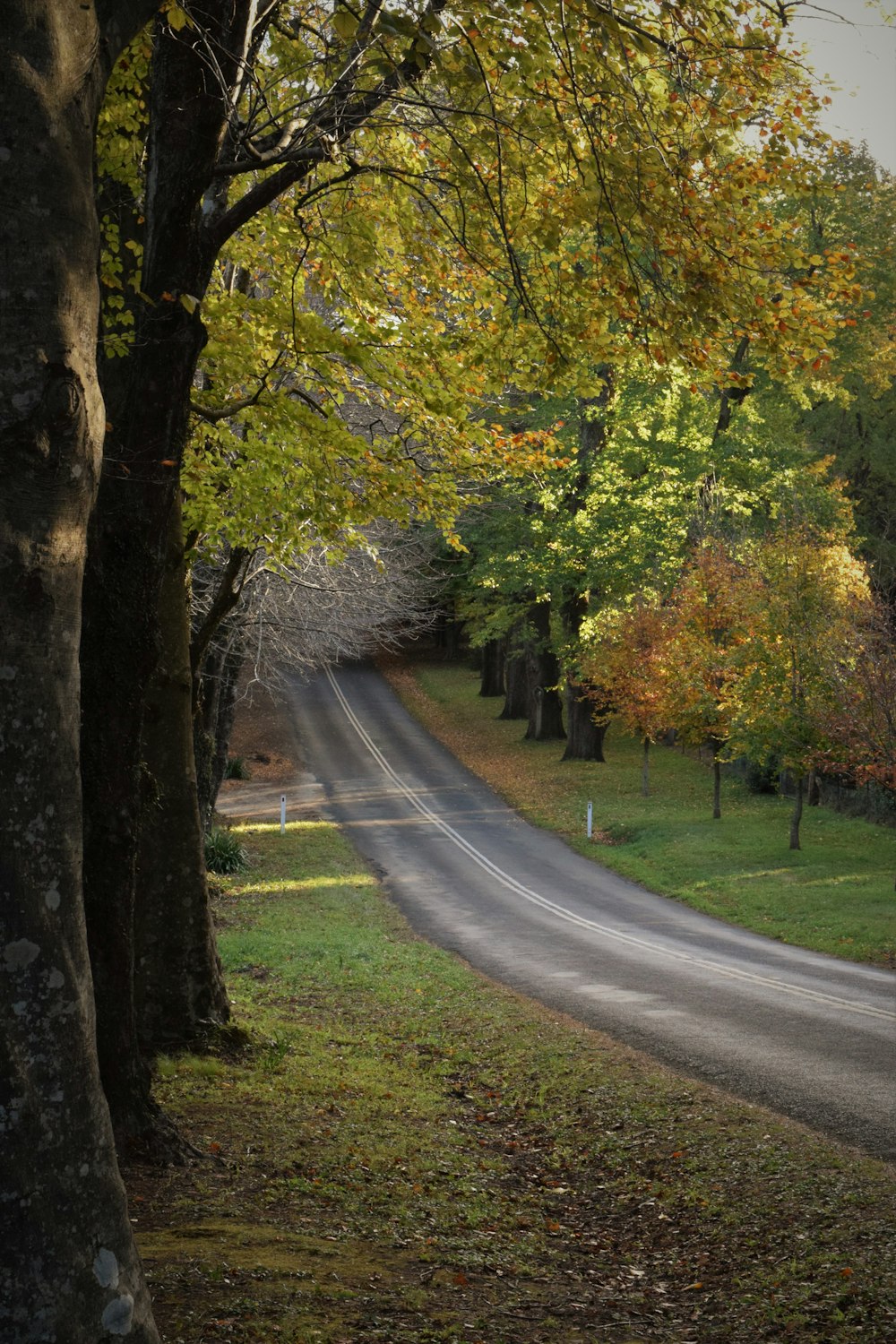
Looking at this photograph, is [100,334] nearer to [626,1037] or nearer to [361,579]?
[626,1037]

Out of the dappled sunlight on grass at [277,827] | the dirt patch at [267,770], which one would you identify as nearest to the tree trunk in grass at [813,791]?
the dappled sunlight on grass at [277,827]

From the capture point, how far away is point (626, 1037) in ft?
45.6

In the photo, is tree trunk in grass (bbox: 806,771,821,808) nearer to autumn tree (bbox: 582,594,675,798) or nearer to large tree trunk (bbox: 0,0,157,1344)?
autumn tree (bbox: 582,594,675,798)

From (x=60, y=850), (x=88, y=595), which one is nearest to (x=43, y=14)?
(x=60, y=850)

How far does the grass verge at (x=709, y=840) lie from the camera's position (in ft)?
75.4

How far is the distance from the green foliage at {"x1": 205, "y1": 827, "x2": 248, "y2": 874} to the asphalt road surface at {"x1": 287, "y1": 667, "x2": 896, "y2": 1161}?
10.7 feet

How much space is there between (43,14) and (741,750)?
27.0 metres

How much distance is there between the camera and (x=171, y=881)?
1007 cm

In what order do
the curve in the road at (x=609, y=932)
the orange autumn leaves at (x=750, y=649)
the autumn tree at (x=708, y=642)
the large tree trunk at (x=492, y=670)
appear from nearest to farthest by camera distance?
the curve in the road at (x=609, y=932) → the orange autumn leaves at (x=750, y=649) → the autumn tree at (x=708, y=642) → the large tree trunk at (x=492, y=670)

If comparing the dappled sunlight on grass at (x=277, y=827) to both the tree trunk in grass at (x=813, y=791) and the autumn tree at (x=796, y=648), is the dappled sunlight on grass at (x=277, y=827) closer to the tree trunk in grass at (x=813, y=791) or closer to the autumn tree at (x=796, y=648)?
the autumn tree at (x=796, y=648)

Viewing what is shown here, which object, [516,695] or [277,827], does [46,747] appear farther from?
[516,695]

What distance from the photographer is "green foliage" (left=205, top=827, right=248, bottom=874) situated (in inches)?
1037

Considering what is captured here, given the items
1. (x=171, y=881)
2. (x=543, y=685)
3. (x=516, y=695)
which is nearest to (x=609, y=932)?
(x=171, y=881)

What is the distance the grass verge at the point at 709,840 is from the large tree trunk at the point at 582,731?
48 centimetres
